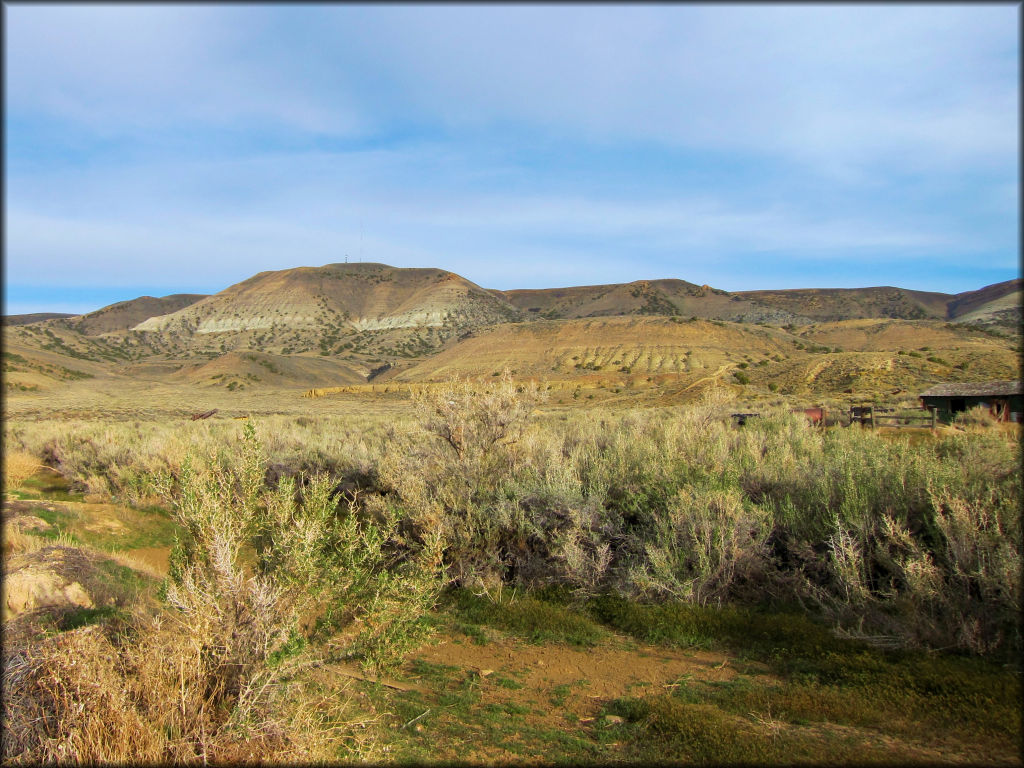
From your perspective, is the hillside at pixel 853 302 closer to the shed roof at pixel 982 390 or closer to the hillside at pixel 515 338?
the hillside at pixel 515 338

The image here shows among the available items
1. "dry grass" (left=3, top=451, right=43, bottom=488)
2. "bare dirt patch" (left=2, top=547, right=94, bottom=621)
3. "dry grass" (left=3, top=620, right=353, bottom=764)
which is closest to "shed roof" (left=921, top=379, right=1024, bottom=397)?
"dry grass" (left=3, top=620, right=353, bottom=764)

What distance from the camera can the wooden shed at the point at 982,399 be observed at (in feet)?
62.4

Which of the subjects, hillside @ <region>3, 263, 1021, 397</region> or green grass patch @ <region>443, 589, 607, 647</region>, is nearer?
green grass patch @ <region>443, 589, 607, 647</region>

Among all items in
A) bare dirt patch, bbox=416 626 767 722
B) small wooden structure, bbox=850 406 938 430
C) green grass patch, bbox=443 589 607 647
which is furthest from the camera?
small wooden structure, bbox=850 406 938 430

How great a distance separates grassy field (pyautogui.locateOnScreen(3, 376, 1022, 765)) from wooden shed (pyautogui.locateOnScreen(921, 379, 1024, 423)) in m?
13.5

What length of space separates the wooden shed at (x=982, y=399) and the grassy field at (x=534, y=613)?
13.5 metres

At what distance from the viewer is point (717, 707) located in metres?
4.80

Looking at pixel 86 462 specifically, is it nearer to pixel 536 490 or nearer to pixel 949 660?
pixel 536 490

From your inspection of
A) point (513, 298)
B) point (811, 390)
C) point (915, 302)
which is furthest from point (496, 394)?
point (513, 298)

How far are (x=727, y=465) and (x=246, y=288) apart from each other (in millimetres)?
152595

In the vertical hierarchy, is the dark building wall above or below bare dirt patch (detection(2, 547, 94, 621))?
above

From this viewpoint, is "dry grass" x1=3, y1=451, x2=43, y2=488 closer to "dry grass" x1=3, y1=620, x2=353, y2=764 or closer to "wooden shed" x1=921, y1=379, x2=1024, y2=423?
"dry grass" x1=3, y1=620, x2=353, y2=764

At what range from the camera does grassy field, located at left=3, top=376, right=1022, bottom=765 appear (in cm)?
387

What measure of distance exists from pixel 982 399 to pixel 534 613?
69.8 feet
